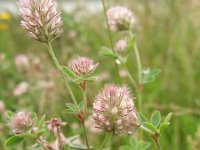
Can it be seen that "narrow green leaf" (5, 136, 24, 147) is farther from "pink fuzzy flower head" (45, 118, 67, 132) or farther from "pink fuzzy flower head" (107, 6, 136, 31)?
"pink fuzzy flower head" (107, 6, 136, 31)

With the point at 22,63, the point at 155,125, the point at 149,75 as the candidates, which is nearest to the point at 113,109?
the point at 155,125

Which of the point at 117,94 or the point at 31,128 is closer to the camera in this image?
the point at 117,94

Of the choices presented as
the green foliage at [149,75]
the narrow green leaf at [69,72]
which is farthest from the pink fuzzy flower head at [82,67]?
the green foliage at [149,75]

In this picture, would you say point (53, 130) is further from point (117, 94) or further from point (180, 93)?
point (180, 93)

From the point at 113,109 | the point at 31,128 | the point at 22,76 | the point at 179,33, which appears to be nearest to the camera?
the point at 113,109

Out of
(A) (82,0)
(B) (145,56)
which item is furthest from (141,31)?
(A) (82,0)

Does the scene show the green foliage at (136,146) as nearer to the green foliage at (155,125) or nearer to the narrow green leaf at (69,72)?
the green foliage at (155,125)
